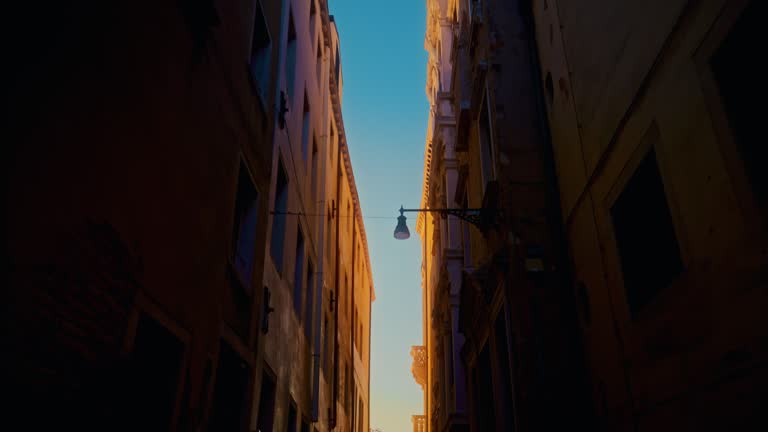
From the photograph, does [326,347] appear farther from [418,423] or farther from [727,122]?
[418,423]

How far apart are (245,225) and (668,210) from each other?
5.48 m

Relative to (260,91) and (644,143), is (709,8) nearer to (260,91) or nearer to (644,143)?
(644,143)

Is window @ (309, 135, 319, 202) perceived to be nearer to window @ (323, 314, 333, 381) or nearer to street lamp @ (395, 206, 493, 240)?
street lamp @ (395, 206, 493, 240)

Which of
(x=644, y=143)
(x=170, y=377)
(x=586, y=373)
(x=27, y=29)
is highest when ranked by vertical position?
(x=644, y=143)

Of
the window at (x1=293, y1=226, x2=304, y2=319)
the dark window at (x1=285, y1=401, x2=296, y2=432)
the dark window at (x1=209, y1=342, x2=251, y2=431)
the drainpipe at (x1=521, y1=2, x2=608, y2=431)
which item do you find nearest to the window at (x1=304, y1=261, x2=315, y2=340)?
the window at (x1=293, y1=226, x2=304, y2=319)

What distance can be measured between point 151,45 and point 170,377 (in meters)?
2.92

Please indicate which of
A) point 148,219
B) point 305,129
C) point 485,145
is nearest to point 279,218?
point 485,145

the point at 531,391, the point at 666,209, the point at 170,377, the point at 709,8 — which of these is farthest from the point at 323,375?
the point at 709,8

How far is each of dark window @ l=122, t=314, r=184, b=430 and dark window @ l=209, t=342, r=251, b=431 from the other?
2.15m

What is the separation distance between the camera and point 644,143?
5676 mm

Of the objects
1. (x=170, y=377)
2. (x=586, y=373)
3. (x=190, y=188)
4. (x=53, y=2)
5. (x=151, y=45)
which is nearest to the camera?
(x=53, y=2)

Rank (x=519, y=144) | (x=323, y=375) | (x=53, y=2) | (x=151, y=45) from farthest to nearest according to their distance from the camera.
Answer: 1. (x=323, y=375)
2. (x=519, y=144)
3. (x=151, y=45)
4. (x=53, y=2)

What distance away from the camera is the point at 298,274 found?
13.3 metres

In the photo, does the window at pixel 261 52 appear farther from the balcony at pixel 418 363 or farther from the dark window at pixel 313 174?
the balcony at pixel 418 363
